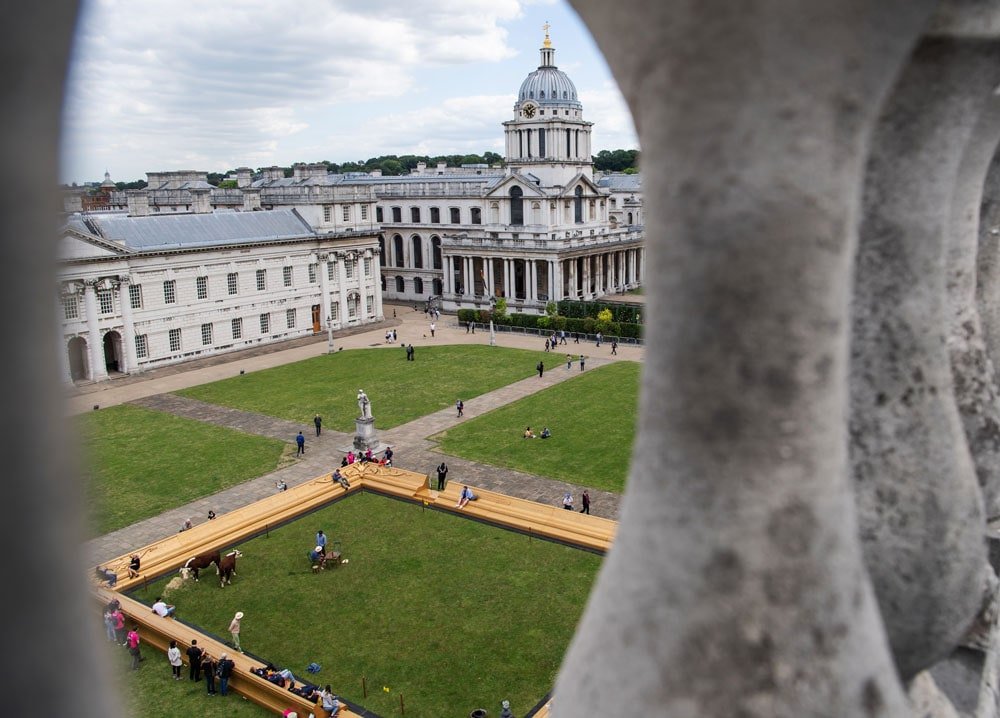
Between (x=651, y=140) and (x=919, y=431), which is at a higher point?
(x=651, y=140)

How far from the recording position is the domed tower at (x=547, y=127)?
69.6 m

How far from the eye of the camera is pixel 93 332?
4634 cm

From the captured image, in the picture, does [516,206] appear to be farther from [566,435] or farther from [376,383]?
[566,435]

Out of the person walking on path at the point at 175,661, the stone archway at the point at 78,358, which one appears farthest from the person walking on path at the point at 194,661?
the stone archway at the point at 78,358

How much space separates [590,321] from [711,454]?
2044 inches

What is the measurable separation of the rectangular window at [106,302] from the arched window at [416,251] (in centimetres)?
3502

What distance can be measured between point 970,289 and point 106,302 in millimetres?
48242

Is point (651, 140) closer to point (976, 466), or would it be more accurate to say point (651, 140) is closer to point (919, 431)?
point (919, 431)

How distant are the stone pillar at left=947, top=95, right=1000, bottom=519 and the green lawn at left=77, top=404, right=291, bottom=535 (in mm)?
24230

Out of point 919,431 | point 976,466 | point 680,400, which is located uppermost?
point 680,400

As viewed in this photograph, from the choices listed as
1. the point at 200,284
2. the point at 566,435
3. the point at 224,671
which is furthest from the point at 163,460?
the point at 200,284

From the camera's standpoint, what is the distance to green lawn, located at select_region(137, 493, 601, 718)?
17.2 metres

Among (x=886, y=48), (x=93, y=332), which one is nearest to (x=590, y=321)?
(x=93, y=332)

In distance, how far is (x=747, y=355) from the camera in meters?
3.48
